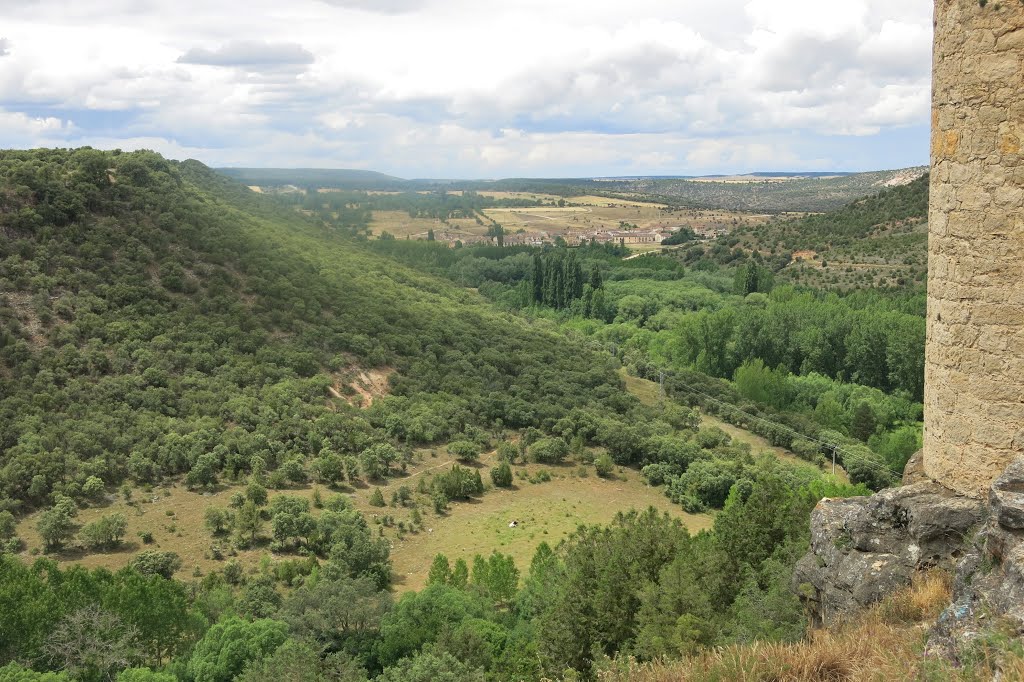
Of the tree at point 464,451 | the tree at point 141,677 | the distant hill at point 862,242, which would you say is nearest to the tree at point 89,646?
the tree at point 141,677

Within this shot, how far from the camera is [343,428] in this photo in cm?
4150

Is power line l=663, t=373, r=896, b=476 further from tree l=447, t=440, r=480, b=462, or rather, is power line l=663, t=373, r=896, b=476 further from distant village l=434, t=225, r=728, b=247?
distant village l=434, t=225, r=728, b=247

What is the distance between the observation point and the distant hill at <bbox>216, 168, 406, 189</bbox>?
63.4 m

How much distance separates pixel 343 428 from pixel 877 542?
36124 mm

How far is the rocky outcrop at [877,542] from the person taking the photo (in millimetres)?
7366

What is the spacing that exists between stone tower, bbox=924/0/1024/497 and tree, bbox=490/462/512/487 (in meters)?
33.3

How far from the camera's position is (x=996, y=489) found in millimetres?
6414

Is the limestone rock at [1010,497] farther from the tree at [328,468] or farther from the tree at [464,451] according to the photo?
the tree at [464,451]

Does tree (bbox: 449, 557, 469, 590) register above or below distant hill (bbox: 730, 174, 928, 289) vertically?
below

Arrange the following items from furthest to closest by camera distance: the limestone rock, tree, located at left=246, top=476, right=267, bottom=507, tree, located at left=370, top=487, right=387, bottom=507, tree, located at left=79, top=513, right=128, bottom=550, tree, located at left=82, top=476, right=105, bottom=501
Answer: tree, located at left=370, top=487, right=387, bottom=507 → tree, located at left=246, top=476, right=267, bottom=507 → tree, located at left=82, top=476, right=105, bottom=501 → tree, located at left=79, top=513, right=128, bottom=550 → the limestone rock

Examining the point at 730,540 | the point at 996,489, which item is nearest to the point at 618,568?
the point at 730,540

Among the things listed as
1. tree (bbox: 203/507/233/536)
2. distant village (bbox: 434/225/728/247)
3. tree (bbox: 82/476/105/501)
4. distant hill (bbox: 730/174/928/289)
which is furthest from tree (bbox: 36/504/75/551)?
distant village (bbox: 434/225/728/247)

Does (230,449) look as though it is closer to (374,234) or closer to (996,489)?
(996,489)

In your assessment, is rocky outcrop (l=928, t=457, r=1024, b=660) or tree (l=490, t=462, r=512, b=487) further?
tree (l=490, t=462, r=512, b=487)
